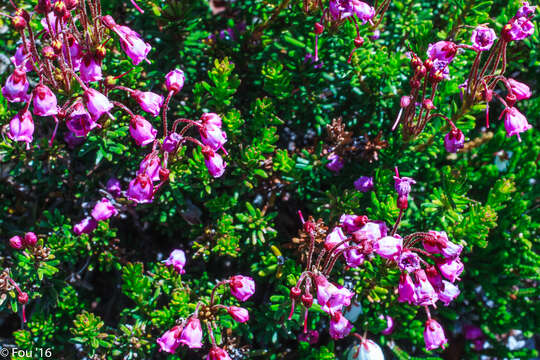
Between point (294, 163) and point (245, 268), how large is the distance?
2.74ft

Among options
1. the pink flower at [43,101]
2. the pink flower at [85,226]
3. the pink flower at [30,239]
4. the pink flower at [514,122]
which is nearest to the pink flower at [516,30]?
the pink flower at [514,122]

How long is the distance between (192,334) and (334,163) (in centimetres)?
135

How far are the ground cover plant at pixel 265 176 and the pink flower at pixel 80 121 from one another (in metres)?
0.06

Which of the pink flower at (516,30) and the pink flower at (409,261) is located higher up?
the pink flower at (516,30)

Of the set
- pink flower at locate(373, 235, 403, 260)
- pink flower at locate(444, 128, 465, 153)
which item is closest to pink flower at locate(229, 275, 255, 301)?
pink flower at locate(373, 235, 403, 260)

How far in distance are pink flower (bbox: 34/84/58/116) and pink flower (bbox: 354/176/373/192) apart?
1.65 metres

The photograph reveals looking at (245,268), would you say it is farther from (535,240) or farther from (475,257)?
(535,240)

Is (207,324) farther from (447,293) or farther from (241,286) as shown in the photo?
(447,293)

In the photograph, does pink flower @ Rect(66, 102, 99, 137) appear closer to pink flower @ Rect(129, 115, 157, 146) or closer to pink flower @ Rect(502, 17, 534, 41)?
pink flower @ Rect(129, 115, 157, 146)

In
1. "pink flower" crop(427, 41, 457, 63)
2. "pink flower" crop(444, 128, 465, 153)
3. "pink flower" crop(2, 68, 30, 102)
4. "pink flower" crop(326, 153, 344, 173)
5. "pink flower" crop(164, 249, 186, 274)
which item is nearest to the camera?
"pink flower" crop(2, 68, 30, 102)

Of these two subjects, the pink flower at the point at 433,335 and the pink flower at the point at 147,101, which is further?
the pink flower at the point at 433,335

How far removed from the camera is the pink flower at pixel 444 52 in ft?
7.25

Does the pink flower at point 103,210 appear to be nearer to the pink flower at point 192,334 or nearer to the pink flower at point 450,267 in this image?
the pink flower at point 192,334

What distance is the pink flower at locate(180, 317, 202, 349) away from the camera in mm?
2096
